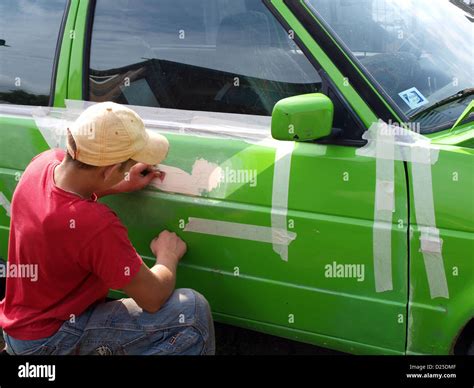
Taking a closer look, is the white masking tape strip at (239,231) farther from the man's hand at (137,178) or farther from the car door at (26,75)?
the car door at (26,75)

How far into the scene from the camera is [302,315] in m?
2.17

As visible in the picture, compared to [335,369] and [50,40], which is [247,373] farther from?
[50,40]

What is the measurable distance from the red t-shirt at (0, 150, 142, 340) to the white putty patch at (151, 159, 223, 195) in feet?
1.16

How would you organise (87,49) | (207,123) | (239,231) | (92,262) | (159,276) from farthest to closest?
(87,49), (207,123), (239,231), (159,276), (92,262)

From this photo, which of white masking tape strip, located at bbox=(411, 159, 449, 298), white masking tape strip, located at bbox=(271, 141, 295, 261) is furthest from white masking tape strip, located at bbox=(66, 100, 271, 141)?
white masking tape strip, located at bbox=(411, 159, 449, 298)

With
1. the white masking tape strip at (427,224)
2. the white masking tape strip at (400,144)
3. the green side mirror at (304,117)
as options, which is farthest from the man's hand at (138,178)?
the white masking tape strip at (427,224)

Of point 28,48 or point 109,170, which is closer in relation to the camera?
point 109,170

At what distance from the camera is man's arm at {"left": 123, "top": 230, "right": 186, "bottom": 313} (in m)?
1.95

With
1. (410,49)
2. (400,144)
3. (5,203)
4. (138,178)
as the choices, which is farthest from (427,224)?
(5,203)

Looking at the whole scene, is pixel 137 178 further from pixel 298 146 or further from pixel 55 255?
pixel 298 146

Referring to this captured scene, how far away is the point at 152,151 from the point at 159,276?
1.50ft

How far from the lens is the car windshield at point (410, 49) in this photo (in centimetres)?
211

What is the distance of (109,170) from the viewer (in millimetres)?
1926

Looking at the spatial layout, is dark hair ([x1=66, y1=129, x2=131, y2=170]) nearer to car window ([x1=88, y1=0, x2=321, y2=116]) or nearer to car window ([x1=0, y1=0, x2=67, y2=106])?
car window ([x1=88, y1=0, x2=321, y2=116])
